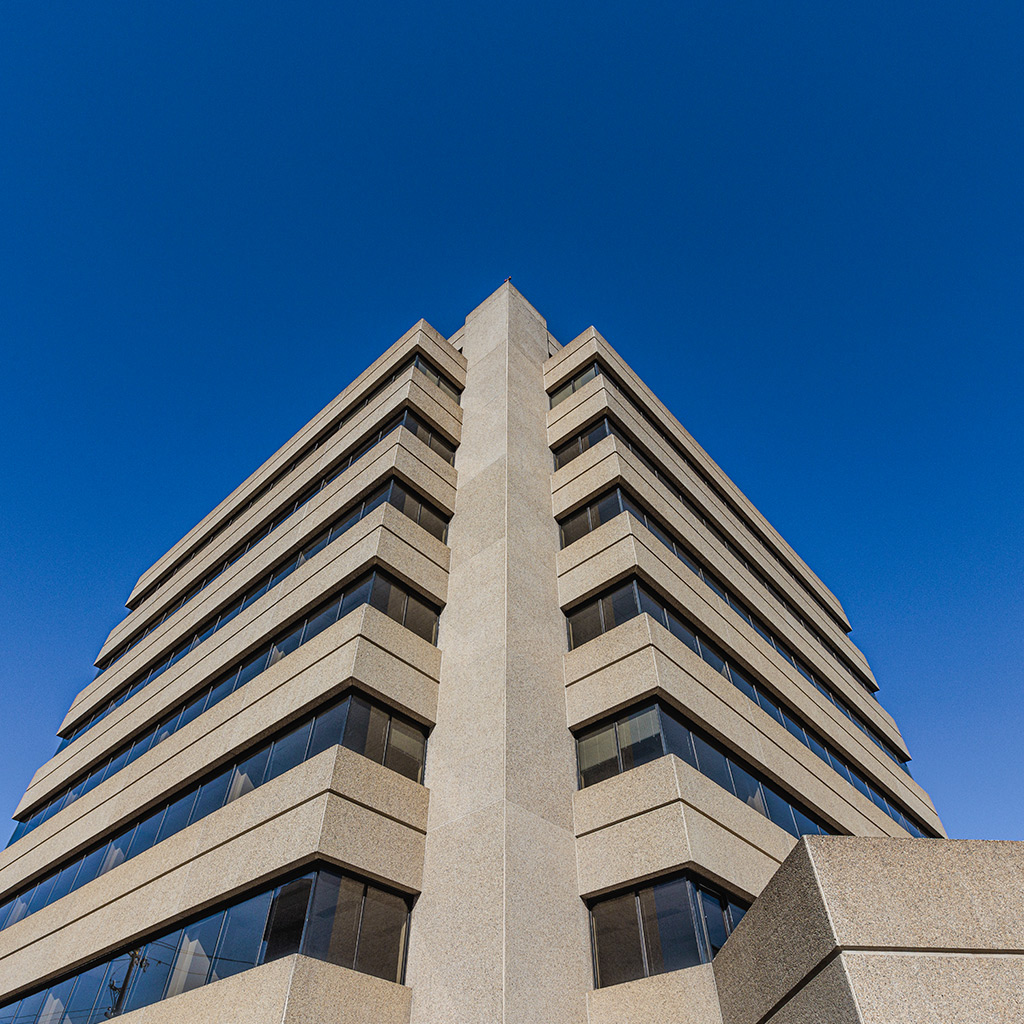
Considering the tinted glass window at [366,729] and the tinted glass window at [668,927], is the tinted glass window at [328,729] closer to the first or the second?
the tinted glass window at [366,729]

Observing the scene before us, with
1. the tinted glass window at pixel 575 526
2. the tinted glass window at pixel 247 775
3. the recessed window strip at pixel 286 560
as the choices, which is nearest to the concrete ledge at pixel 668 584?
the tinted glass window at pixel 575 526

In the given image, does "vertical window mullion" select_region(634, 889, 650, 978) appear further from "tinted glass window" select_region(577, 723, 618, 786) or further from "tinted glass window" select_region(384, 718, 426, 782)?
"tinted glass window" select_region(384, 718, 426, 782)

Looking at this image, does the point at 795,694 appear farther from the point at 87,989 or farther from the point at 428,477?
the point at 87,989

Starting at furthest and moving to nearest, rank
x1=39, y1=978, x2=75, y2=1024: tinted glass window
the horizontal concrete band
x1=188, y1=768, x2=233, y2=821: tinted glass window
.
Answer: the horizontal concrete band, x1=188, y1=768, x2=233, y2=821: tinted glass window, x1=39, y1=978, x2=75, y2=1024: tinted glass window

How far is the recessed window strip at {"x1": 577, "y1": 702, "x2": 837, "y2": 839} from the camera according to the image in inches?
641

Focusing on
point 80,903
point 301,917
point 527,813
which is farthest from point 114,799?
point 527,813

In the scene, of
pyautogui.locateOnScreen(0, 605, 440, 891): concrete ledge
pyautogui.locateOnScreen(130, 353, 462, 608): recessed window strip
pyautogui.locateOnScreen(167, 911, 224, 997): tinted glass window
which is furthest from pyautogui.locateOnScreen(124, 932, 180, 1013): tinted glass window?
pyautogui.locateOnScreen(130, 353, 462, 608): recessed window strip

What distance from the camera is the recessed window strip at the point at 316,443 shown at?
26.8 m

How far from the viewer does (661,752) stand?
15.9m

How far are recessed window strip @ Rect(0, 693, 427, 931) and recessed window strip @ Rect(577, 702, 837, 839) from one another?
3.95m

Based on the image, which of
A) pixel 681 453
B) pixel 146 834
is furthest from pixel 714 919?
pixel 681 453

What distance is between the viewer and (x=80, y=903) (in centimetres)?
2000

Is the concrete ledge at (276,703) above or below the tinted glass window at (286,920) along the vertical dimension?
above

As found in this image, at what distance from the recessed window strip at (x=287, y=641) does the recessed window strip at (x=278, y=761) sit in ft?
9.23
